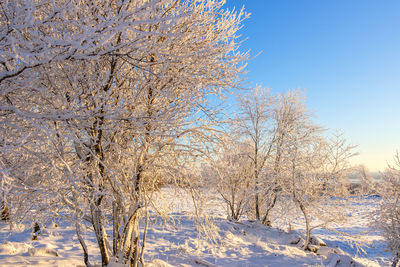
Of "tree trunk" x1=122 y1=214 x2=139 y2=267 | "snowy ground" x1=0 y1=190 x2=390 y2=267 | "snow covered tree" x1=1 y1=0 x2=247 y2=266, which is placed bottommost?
"snowy ground" x1=0 y1=190 x2=390 y2=267

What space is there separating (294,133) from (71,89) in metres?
11.1

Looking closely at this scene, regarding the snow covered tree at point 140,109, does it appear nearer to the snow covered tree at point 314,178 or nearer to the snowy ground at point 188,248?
the snowy ground at point 188,248

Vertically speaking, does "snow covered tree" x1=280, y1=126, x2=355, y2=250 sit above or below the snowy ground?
above

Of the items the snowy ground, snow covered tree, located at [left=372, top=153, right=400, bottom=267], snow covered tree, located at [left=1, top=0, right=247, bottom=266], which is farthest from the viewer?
snow covered tree, located at [left=372, top=153, right=400, bottom=267]

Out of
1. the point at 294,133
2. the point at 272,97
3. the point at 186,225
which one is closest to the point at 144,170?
the point at 186,225

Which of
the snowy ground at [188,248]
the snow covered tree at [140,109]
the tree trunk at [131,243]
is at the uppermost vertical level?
the snow covered tree at [140,109]

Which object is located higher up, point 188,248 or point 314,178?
point 314,178

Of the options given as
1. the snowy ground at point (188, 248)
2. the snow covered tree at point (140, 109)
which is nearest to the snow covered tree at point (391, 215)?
the snowy ground at point (188, 248)

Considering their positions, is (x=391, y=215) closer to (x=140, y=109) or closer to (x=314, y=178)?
(x=314, y=178)

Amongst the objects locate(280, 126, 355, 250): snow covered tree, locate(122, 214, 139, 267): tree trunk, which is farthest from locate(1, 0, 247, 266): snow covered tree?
locate(280, 126, 355, 250): snow covered tree

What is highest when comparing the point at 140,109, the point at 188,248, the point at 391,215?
the point at 140,109

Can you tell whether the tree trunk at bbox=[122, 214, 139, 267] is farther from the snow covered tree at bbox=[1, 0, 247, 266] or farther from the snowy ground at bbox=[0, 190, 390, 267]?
the snowy ground at bbox=[0, 190, 390, 267]

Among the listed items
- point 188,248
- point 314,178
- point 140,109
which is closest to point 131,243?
point 140,109

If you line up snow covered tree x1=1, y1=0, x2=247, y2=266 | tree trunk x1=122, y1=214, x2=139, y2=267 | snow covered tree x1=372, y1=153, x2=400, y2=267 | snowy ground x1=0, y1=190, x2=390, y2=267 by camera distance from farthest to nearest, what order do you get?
1. snow covered tree x1=372, y1=153, x2=400, y2=267
2. snowy ground x1=0, y1=190, x2=390, y2=267
3. tree trunk x1=122, y1=214, x2=139, y2=267
4. snow covered tree x1=1, y1=0, x2=247, y2=266
